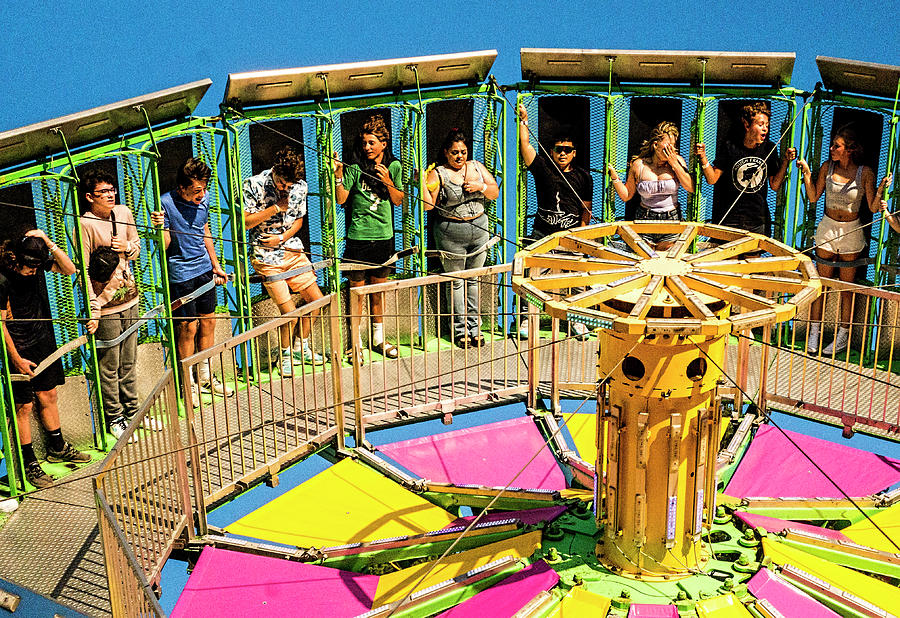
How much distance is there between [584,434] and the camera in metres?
12.1

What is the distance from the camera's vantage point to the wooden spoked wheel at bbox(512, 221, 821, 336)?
25.5 feet

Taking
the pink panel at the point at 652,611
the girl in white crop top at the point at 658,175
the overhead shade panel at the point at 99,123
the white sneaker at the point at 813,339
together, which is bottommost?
the pink panel at the point at 652,611

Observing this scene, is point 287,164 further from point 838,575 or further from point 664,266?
point 838,575

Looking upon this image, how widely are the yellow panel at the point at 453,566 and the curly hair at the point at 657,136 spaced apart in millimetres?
5572

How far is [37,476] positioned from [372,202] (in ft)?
15.0

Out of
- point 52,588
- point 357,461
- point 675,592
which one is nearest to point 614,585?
point 675,592

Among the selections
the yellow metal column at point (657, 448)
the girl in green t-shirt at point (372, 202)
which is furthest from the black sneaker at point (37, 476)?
the yellow metal column at point (657, 448)

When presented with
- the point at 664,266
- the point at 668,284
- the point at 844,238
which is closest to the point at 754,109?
the point at 844,238

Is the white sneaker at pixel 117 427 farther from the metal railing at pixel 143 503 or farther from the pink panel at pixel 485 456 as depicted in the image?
the pink panel at pixel 485 456

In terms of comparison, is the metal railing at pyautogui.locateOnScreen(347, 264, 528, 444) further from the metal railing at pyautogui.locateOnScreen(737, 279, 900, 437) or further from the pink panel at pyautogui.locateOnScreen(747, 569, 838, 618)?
the pink panel at pyautogui.locateOnScreen(747, 569, 838, 618)

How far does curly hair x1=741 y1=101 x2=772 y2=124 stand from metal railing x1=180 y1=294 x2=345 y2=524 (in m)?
5.30

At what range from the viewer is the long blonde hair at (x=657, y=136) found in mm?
13500

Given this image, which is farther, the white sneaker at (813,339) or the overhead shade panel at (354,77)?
the white sneaker at (813,339)

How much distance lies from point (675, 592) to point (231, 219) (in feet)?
20.6
